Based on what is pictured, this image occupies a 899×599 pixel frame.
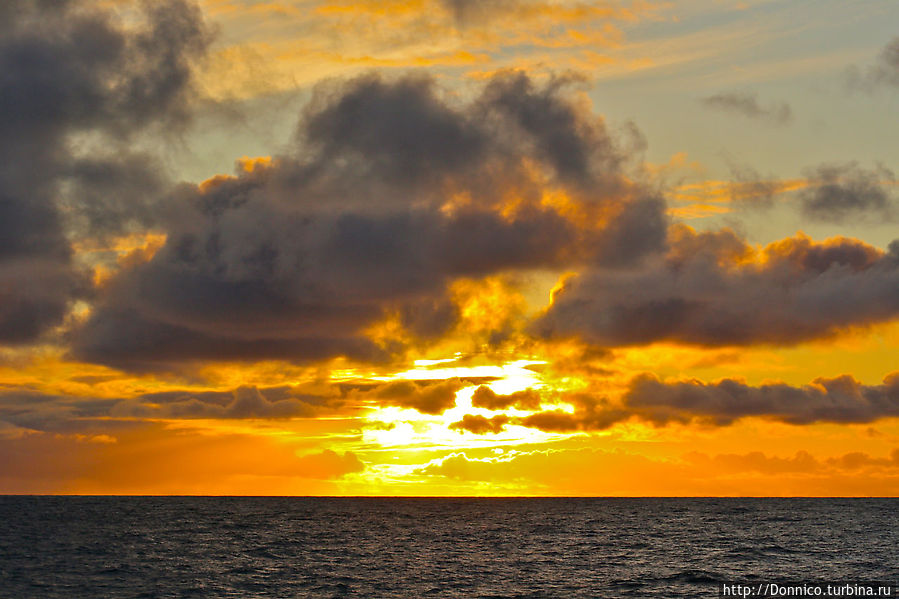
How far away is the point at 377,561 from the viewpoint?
122 meters

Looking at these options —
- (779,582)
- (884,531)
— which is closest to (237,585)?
(779,582)

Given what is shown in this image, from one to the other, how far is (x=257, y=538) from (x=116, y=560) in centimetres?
Answer: 4539

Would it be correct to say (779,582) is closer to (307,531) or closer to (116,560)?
(116,560)

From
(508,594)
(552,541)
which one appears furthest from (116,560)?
(552,541)

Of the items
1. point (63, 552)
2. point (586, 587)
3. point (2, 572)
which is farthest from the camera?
point (63, 552)

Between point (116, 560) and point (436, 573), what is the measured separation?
48.0 metres

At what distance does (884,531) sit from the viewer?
638 feet

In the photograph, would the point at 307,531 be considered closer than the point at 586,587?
No

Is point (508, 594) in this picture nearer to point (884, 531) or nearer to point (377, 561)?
point (377, 561)

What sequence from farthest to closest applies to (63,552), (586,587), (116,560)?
1. (63,552)
2. (116,560)
3. (586,587)

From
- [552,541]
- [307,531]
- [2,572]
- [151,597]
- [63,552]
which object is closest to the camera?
[151,597]

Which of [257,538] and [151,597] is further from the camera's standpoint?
[257,538]

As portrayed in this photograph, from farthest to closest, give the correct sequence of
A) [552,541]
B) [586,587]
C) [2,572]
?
1. [552,541]
2. [2,572]
3. [586,587]

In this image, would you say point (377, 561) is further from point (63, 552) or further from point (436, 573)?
point (63, 552)
